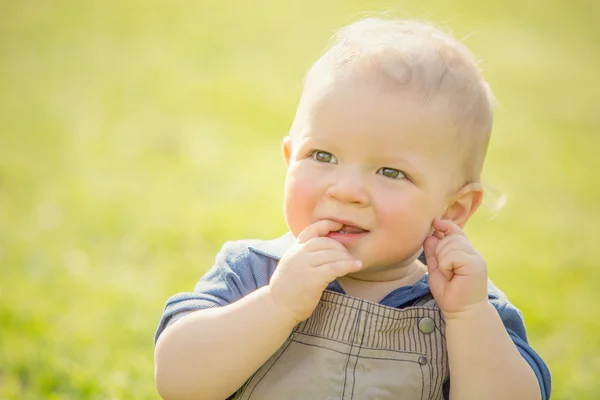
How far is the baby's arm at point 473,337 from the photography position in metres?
2.23

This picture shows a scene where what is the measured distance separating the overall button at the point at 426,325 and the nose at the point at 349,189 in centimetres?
38

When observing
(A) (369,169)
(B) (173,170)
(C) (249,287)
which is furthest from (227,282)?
(B) (173,170)

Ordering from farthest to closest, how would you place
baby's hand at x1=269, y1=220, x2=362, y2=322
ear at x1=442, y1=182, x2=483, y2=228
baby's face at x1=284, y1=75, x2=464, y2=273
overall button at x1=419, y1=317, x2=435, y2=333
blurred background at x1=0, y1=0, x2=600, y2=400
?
blurred background at x1=0, y1=0, x2=600, y2=400, ear at x1=442, y1=182, x2=483, y2=228, overall button at x1=419, y1=317, x2=435, y2=333, baby's face at x1=284, y1=75, x2=464, y2=273, baby's hand at x1=269, y1=220, x2=362, y2=322

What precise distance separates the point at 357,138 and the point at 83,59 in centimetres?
764

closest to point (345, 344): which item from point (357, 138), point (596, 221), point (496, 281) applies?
point (357, 138)

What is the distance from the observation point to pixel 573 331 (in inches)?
168

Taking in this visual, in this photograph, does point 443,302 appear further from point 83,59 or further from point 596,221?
point 83,59

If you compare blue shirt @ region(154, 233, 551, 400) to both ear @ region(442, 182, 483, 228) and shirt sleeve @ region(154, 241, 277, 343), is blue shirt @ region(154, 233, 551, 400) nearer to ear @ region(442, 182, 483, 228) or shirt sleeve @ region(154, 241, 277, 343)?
shirt sleeve @ region(154, 241, 277, 343)

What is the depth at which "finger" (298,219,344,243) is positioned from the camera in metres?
2.18

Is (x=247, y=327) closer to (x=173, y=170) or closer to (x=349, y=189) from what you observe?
(x=349, y=189)

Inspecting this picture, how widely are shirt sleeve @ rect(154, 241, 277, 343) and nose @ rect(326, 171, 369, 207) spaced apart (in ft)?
1.07

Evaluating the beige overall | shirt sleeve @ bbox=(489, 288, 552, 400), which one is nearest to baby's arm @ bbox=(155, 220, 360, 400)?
the beige overall

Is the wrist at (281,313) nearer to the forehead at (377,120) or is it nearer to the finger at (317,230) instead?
the finger at (317,230)

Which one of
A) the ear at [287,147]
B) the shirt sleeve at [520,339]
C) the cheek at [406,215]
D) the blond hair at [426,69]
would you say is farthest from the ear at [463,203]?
the ear at [287,147]
